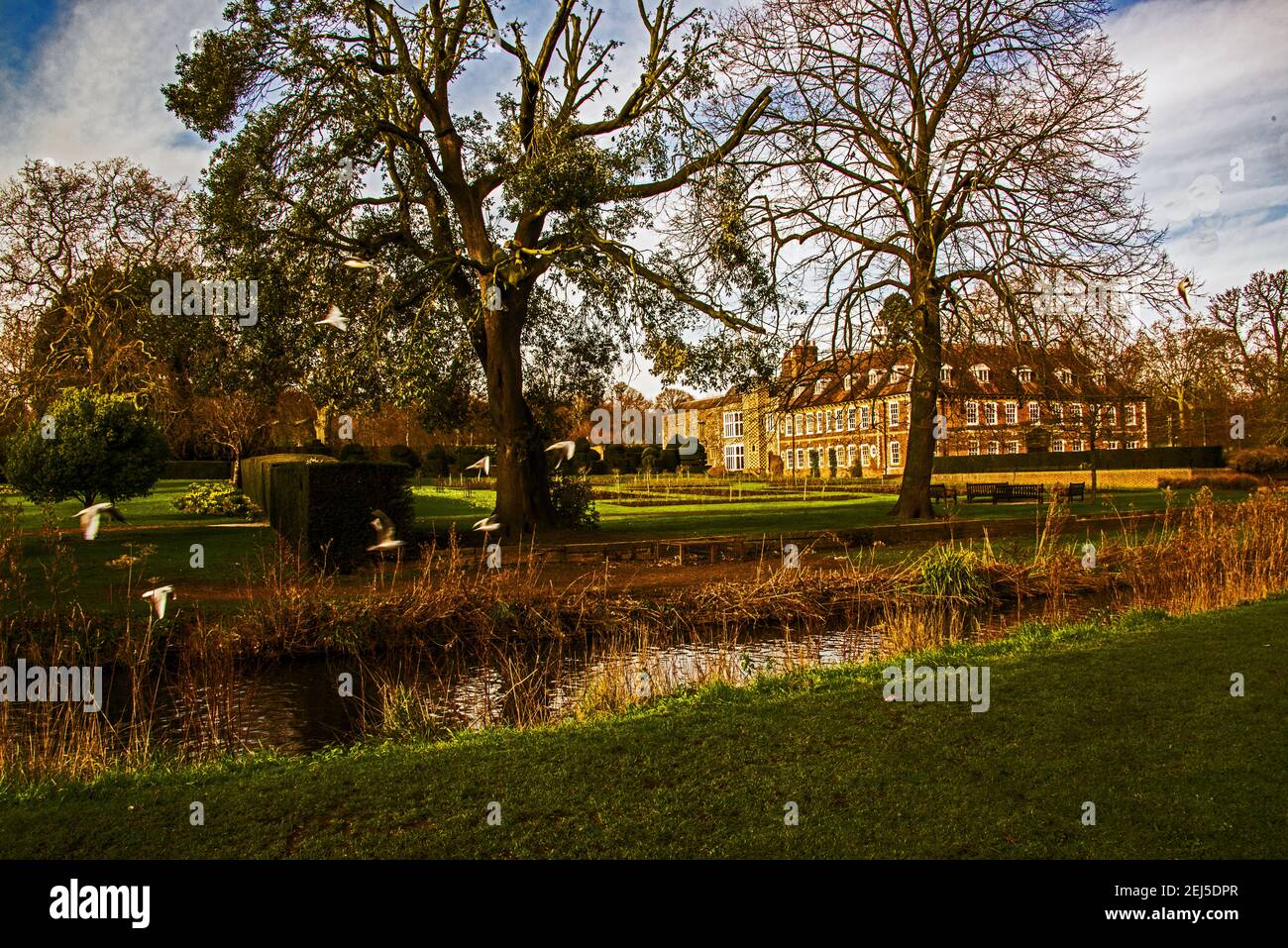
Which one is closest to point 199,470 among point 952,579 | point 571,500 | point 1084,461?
point 571,500

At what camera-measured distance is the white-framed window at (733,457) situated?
78.6 meters

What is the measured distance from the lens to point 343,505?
14.8 meters

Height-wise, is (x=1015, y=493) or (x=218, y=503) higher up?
(x=218, y=503)

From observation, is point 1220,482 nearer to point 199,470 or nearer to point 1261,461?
point 1261,461

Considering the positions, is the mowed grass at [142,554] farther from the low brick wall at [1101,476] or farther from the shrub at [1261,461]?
the shrub at [1261,461]

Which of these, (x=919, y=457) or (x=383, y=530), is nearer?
(x=383, y=530)

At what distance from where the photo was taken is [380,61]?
1741 centimetres

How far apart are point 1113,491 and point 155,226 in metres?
37.3

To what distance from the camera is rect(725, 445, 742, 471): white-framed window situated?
7856 cm

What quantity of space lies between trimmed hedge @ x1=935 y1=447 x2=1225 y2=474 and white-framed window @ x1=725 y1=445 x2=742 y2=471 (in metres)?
30.3

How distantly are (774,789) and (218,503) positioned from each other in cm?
2532

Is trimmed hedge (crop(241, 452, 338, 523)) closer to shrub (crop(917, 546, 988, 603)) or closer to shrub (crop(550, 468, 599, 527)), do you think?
shrub (crop(550, 468, 599, 527))
